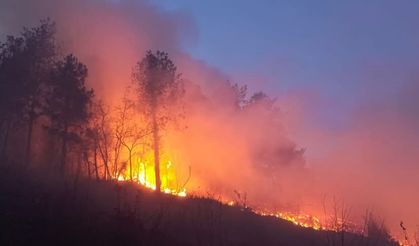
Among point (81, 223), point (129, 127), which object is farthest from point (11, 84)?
point (81, 223)

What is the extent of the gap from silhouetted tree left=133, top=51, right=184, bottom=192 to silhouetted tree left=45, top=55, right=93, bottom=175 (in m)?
5.19

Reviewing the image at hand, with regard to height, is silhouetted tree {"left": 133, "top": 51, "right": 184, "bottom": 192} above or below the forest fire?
above

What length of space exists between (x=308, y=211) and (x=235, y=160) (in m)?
9.78

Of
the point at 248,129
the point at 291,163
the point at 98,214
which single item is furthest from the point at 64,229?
the point at 291,163

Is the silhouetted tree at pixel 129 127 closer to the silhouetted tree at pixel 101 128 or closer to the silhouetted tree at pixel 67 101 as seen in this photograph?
the silhouetted tree at pixel 101 128

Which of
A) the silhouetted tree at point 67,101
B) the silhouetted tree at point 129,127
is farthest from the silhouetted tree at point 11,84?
the silhouetted tree at point 129,127

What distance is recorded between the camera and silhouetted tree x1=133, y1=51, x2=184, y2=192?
46406mm

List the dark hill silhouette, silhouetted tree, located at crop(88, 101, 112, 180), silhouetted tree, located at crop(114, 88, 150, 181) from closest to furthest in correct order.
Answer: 1. the dark hill silhouette
2. silhouetted tree, located at crop(114, 88, 150, 181)
3. silhouetted tree, located at crop(88, 101, 112, 180)

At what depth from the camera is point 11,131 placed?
53.8 m

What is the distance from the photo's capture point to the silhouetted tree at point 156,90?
46406mm

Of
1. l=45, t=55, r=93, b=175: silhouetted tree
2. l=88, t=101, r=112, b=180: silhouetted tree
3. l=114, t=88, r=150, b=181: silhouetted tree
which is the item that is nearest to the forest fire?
l=114, t=88, r=150, b=181: silhouetted tree

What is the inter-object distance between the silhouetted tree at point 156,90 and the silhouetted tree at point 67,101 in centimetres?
519

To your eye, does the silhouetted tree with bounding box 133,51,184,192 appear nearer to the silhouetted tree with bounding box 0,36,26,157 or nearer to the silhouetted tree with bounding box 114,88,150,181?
the silhouetted tree with bounding box 114,88,150,181

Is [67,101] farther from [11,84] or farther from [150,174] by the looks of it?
[150,174]
